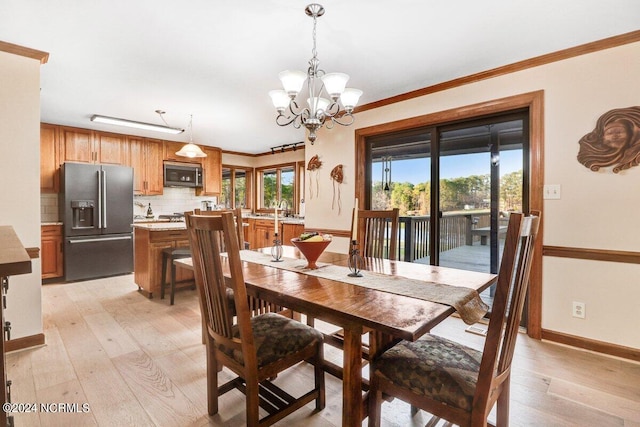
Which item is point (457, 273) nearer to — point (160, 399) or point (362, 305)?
point (362, 305)

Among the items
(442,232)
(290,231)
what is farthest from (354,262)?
(290,231)

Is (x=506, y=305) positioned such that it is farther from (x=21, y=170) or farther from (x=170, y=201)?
(x=170, y=201)

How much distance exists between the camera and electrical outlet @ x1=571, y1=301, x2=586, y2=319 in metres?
2.39

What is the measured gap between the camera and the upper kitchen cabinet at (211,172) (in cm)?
600

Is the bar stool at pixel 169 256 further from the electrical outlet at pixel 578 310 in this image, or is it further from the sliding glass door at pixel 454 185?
the electrical outlet at pixel 578 310

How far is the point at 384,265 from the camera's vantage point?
1996 millimetres

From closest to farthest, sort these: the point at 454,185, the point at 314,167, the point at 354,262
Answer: the point at 354,262 → the point at 454,185 → the point at 314,167

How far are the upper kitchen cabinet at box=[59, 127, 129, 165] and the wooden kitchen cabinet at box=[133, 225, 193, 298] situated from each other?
1.80 m

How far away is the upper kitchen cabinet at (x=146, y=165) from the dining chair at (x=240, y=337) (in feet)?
14.6

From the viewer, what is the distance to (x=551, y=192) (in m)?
2.50

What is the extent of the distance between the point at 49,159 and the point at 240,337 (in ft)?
15.6

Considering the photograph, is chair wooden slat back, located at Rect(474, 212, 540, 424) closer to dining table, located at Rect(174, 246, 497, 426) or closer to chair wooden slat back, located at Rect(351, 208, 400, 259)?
dining table, located at Rect(174, 246, 497, 426)

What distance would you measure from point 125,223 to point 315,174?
117 inches

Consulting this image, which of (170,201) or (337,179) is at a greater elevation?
(337,179)
